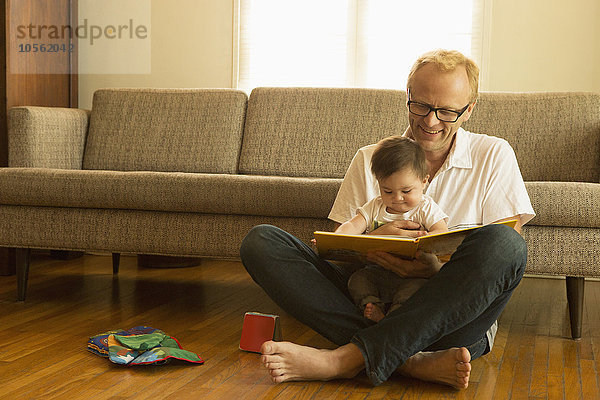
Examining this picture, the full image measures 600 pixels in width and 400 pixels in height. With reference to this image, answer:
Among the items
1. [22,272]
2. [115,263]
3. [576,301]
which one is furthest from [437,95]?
[115,263]

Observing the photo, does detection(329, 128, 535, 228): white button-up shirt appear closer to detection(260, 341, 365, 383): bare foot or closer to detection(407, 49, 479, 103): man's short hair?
detection(407, 49, 479, 103): man's short hair

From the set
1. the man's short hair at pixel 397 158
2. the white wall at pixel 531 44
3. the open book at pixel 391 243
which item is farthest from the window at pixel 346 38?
the open book at pixel 391 243

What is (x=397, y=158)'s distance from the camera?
1681 millimetres

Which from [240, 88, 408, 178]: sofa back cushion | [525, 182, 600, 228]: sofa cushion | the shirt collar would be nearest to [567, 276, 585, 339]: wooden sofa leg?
[525, 182, 600, 228]: sofa cushion

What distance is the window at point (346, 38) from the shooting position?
3.70 m

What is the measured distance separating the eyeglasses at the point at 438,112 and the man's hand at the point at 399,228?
0.27 meters

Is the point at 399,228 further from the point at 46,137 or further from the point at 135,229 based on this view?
the point at 46,137

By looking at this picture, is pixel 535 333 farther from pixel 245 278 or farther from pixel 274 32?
pixel 274 32

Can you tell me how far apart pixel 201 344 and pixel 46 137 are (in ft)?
4.69

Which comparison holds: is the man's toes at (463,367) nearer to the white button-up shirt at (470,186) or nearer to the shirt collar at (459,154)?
the white button-up shirt at (470,186)

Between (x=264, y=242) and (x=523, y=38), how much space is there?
234 cm

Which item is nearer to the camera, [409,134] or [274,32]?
[409,134]

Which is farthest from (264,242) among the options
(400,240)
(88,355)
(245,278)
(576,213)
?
(245,278)

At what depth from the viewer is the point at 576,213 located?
7.00 feet
